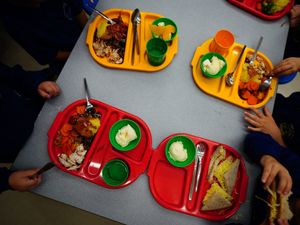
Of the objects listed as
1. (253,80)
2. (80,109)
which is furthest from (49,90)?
(253,80)

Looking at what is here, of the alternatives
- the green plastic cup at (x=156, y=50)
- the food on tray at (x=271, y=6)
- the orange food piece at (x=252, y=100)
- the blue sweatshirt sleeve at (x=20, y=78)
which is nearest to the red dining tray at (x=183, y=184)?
the orange food piece at (x=252, y=100)

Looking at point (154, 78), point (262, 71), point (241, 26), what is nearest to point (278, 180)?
point (262, 71)

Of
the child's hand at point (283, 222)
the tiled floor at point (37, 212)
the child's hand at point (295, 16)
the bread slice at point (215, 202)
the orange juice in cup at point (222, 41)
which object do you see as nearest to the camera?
the child's hand at point (283, 222)

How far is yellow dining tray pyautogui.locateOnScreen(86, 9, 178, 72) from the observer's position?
1.03 meters

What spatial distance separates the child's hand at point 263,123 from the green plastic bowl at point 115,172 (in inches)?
20.9

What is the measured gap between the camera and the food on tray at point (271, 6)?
3.78 ft

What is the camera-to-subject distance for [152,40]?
1.01 m

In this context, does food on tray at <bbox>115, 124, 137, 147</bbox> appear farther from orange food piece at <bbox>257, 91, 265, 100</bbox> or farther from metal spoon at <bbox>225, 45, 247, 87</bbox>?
orange food piece at <bbox>257, 91, 265, 100</bbox>

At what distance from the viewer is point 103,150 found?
94 cm

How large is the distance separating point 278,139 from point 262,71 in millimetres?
307

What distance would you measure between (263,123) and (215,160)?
27 cm

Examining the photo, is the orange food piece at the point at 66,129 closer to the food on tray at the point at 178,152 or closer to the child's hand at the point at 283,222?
the food on tray at the point at 178,152

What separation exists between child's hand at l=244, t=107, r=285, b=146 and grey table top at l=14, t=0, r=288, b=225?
4 centimetres

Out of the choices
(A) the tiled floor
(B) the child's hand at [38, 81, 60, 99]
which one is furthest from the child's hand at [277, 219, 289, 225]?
(A) the tiled floor
